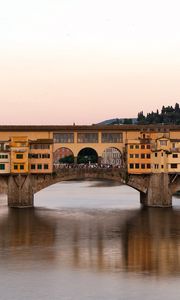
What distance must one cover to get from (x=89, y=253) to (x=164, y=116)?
13041 cm

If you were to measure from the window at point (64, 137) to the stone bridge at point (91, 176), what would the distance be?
14.0 feet

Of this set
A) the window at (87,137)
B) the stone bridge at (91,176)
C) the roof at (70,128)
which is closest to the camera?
the stone bridge at (91,176)

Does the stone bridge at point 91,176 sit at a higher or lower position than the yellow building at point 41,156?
lower

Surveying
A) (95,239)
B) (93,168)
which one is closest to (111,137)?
(93,168)

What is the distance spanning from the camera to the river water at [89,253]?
32375 millimetres

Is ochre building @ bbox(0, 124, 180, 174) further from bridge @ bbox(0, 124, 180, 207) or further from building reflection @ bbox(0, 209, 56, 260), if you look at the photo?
building reflection @ bbox(0, 209, 56, 260)

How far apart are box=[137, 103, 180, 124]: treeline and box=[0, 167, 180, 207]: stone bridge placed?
94.3m

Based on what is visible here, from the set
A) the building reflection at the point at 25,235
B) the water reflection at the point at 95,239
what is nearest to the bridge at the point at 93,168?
the water reflection at the point at 95,239

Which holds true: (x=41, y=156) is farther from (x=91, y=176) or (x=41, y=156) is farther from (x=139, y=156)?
(x=139, y=156)

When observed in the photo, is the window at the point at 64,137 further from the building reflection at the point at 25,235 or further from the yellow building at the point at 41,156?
the building reflection at the point at 25,235

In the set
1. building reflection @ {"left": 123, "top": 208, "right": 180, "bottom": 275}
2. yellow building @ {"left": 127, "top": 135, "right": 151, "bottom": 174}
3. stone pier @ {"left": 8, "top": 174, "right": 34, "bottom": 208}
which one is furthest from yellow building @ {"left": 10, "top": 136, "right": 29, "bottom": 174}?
building reflection @ {"left": 123, "top": 208, "right": 180, "bottom": 275}

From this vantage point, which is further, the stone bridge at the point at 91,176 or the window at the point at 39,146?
the window at the point at 39,146

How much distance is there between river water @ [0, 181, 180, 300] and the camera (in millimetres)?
32375

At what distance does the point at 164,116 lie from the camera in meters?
170
